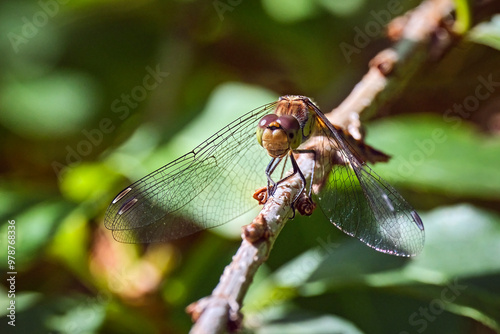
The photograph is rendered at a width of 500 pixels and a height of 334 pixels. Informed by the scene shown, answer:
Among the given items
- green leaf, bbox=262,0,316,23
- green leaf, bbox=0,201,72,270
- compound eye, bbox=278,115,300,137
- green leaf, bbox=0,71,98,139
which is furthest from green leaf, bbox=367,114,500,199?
green leaf, bbox=0,71,98,139

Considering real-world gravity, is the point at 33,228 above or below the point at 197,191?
above

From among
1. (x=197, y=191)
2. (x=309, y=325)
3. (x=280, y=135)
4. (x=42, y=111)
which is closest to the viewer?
(x=280, y=135)

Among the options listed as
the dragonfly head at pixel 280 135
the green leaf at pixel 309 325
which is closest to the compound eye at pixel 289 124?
the dragonfly head at pixel 280 135

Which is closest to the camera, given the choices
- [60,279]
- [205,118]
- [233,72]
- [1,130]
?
[205,118]

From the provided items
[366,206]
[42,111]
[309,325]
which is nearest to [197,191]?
[366,206]

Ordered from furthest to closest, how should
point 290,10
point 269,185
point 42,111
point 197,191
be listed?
1. point 42,111
2. point 290,10
3. point 197,191
4. point 269,185

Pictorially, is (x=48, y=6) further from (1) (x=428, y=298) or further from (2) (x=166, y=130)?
(1) (x=428, y=298)

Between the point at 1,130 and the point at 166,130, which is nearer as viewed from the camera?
the point at 166,130

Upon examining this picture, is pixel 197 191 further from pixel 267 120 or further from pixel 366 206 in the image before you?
pixel 366 206

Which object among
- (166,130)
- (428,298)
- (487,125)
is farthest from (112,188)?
(487,125)
